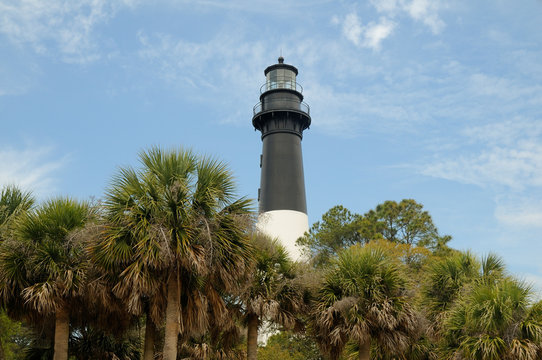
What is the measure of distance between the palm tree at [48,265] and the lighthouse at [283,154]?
21563mm

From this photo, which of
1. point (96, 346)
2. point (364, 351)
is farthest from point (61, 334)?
point (364, 351)

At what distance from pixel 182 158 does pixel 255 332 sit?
24.1 feet

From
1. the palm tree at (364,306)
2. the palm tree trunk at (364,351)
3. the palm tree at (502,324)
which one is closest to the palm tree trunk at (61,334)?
the palm tree at (364,306)

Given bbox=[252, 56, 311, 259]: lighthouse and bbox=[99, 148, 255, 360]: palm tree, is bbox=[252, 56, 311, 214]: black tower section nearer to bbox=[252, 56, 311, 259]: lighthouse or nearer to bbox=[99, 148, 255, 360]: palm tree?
bbox=[252, 56, 311, 259]: lighthouse

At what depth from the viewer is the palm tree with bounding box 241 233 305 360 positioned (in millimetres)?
18422

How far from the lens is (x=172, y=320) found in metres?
14.1

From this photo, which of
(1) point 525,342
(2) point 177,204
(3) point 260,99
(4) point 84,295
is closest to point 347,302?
(1) point 525,342

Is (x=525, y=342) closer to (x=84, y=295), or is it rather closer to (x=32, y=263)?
(x=84, y=295)

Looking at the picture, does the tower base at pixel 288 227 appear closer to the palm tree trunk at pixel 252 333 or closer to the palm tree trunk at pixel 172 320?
the palm tree trunk at pixel 252 333

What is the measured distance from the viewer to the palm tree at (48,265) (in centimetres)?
1498

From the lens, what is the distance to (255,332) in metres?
19.4

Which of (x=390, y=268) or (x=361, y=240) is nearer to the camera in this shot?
(x=390, y=268)

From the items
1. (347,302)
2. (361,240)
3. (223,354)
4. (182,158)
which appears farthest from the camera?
(361,240)

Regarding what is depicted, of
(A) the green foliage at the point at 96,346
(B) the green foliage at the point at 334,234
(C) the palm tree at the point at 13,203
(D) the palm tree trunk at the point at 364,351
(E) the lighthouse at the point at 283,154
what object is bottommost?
(D) the palm tree trunk at the point at 364,351
